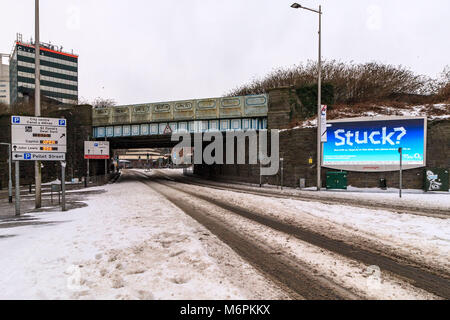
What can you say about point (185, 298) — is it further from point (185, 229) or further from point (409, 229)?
point (409, 229)

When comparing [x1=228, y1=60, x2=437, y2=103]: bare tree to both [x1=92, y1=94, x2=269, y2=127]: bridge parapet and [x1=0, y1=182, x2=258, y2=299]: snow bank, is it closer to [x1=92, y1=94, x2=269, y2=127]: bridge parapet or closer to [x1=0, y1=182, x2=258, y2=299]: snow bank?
[x1=92, y1=94, x2=269, y2=127]: bridge parapet

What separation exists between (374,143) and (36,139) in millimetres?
22045

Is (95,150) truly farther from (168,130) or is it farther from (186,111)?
(186,111)

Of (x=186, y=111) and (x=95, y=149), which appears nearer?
(x=186, y=111)

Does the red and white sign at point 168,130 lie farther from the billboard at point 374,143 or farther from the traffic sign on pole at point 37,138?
the billboard at point 374,143

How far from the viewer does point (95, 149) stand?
27969mm

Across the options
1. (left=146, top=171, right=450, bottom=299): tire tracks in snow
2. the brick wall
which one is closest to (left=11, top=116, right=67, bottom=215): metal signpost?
(left=146, top=171, right=450, bottom=299): tire tracks in snow

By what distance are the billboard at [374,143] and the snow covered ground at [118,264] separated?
16.0 meters

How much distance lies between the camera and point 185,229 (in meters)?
6.93

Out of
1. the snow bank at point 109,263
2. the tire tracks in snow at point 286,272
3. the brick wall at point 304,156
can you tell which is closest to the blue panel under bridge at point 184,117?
the brick wall at point 304,156

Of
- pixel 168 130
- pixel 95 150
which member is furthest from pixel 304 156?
pixel 95 150

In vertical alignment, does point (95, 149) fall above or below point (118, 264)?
above
